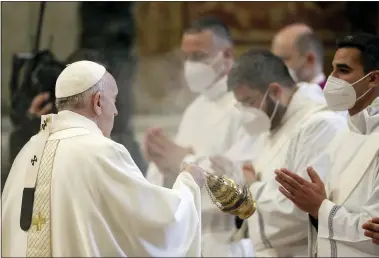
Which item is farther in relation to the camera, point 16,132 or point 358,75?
point 16,132

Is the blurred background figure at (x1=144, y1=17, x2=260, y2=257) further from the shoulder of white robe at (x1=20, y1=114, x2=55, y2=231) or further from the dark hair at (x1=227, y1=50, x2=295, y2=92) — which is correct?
the shoulder of white robe at (x1=20, y1=114, x2=55, y2=231)

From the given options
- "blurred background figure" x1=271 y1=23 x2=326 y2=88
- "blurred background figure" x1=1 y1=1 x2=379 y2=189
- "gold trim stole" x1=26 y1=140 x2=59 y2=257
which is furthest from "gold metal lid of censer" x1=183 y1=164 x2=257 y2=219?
"blurred background figure" x1=271 y1=23 x2=326 y2=88

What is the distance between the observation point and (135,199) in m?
3.45

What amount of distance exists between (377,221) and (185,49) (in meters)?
2.48

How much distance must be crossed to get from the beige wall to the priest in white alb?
192 centimetres

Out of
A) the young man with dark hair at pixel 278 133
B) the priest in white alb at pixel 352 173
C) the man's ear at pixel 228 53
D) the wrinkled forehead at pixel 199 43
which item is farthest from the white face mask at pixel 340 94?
the wrinkled forehead at pixel 199 43

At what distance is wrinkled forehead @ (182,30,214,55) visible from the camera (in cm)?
571

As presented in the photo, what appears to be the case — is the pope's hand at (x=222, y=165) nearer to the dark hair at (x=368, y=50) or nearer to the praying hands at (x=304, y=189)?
the praying hands at (x=304, y=189)

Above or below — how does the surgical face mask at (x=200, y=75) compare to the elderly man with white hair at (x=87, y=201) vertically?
above

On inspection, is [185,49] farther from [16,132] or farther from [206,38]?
[16,132]

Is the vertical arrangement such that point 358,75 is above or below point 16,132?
above

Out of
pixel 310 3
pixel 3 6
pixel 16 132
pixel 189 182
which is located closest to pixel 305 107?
pixel 189 182

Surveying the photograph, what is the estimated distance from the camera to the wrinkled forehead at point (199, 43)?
225 inches

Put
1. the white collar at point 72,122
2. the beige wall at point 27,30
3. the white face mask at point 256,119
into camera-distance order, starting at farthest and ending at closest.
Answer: the beige wall at point 27,30 < the white face mask at point 256,119 < the white collar at point 72,122
